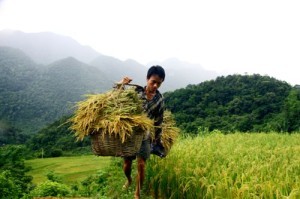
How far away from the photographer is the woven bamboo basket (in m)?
4.34

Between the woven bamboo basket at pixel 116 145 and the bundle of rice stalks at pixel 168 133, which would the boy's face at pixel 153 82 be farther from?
the woven bamboo basket at pixel 116 145

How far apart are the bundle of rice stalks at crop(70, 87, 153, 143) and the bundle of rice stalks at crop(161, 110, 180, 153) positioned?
2.80 feet

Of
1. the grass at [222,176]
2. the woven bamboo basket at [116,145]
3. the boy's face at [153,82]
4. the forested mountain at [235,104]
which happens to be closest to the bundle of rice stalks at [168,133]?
the grass at [222,176]

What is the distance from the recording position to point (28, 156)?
153ft

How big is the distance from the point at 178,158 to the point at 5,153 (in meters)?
19.3

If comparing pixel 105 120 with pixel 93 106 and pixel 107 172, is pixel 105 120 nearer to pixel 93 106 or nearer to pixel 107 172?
pixel 93 106

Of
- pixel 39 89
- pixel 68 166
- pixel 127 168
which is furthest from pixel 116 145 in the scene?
pixel 39 89

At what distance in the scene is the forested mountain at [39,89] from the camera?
250 feet

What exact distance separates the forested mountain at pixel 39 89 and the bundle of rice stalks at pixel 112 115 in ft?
157

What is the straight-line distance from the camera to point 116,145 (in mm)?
4348

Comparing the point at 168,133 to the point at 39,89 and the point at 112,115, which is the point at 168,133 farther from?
the point at 39,89

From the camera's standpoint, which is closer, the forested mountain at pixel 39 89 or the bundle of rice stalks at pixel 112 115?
the bundle of rice stalks at pixel 112 115

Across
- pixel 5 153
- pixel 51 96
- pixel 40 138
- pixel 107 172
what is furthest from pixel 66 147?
pixel 51 96

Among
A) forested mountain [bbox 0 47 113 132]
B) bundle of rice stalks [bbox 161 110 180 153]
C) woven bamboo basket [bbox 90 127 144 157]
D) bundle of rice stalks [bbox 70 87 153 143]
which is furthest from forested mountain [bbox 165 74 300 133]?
forested mountain [bbox 0 47 113 132]
